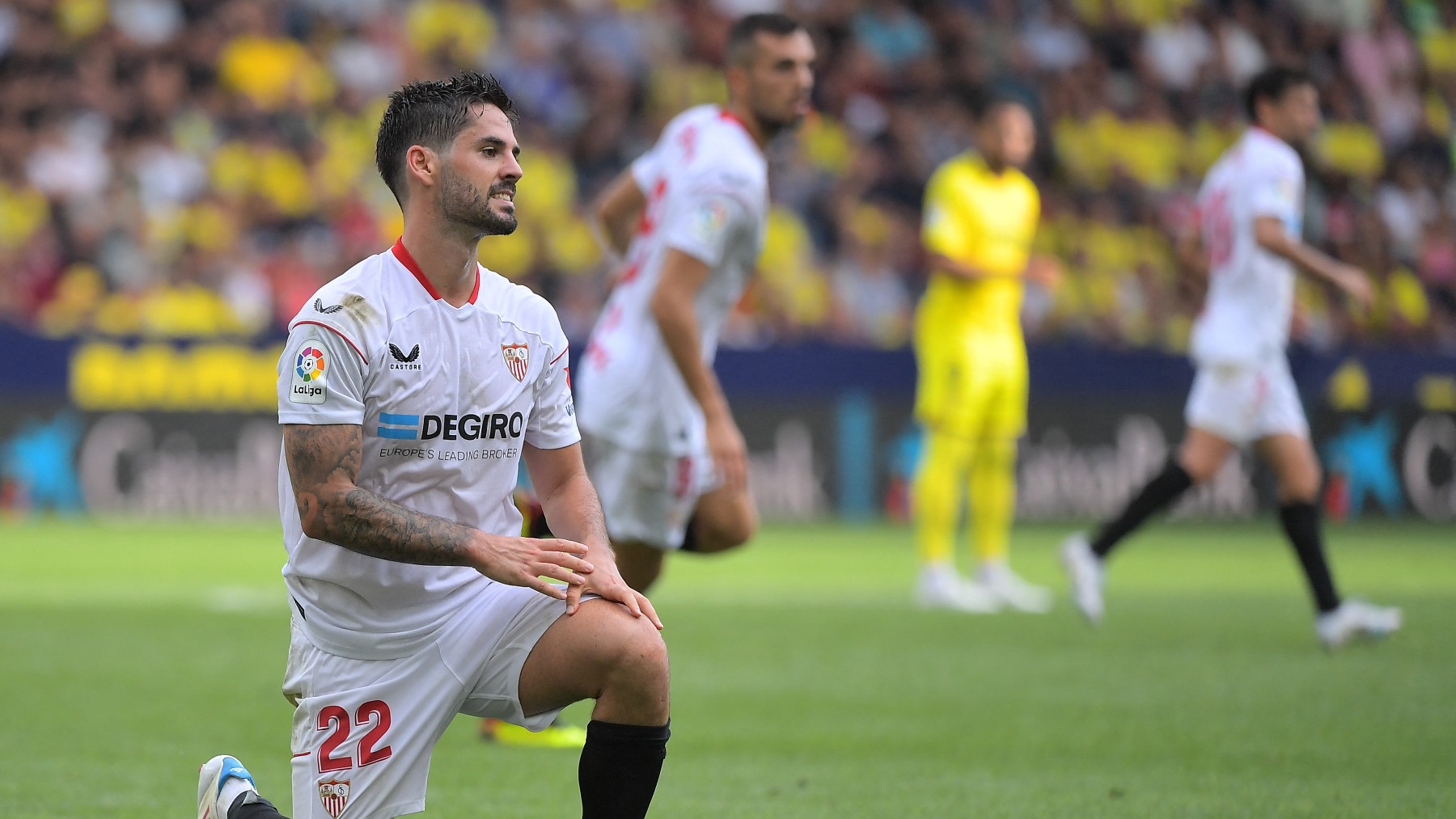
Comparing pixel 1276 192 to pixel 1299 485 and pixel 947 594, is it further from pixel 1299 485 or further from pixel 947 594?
pixel 947 594

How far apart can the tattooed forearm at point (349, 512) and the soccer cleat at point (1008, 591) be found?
6.91 metres

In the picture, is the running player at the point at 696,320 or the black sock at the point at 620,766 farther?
the running player at the point at 696,320

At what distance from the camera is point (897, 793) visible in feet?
16.9

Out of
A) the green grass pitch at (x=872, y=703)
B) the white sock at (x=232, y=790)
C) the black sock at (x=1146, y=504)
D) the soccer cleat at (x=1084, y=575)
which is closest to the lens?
the white sock at (x=232, y=790)

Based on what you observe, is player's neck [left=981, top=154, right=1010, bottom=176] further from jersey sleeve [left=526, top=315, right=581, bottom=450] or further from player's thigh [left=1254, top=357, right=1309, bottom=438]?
jersey sleeve [left=526, top=315, right=581, bottom=450]

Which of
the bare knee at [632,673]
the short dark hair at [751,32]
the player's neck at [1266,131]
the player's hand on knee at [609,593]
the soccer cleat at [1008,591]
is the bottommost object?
the soccer cleat at [1008,591]

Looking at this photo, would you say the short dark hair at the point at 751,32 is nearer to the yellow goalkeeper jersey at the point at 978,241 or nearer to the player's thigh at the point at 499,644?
the player's thigh at the point at 499,644

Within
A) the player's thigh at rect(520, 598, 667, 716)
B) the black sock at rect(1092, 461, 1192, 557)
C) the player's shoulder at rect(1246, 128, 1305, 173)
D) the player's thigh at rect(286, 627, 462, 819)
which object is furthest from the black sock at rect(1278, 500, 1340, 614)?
the player's thigh at rect(286, 627, 462, 819)

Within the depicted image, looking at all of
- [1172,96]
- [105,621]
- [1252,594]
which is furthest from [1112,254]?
[105,621]

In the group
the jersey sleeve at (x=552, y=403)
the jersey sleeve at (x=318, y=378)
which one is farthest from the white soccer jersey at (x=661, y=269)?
the jersey sleeve at (x=318, y=378)

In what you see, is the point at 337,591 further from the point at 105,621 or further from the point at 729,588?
the point at 729,588

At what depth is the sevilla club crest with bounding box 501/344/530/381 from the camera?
3.86m

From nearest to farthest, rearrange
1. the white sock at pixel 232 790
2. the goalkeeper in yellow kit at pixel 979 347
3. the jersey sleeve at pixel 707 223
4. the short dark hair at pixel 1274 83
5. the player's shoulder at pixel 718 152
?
the white sock at pixel 232 790 → the jersey sleeve at pixel 707 223 → the player's shoulder at pixel 718 152 → the short dark hair at pixel 1274 83 → the goalkeeper in yellow kit at pixel 979 347

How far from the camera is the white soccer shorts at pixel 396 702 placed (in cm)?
374
